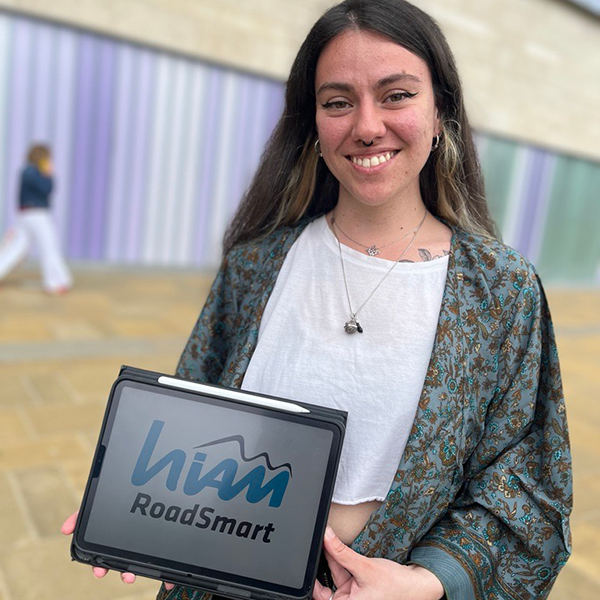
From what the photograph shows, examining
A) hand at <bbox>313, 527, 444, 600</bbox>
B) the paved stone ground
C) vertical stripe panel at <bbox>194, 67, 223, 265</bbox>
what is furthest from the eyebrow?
vertical stripe panel at <bbox>194, 67, 223, 265</bbox>

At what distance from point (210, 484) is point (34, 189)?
6.81 m

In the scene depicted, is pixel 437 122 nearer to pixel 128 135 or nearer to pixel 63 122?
A: pixel 63 122

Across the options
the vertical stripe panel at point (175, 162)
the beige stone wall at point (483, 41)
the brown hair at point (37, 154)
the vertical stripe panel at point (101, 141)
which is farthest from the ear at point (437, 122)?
the vertical stripe panel at point (175, 162)

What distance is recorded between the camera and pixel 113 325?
610cm

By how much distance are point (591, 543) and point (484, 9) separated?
997 cm

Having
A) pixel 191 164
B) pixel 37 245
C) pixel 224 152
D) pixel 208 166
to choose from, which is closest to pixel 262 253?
pixel 37 245

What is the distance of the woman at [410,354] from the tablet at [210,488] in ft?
0.30

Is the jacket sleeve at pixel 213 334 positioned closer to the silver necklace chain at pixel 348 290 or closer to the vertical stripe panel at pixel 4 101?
the silver necklace chain at pixel 348 290

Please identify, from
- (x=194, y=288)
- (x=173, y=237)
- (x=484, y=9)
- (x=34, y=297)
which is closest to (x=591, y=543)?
(x=34, y=297)

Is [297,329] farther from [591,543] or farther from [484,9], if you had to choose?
[484,9]

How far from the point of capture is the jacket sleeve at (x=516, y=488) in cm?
116

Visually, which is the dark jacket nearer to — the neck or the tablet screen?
the neck

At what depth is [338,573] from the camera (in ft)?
3.59

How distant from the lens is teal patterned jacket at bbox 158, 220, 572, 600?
115cm
